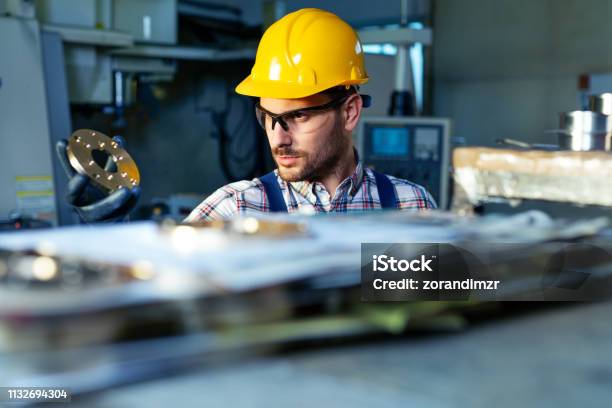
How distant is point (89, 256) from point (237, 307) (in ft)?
0.33

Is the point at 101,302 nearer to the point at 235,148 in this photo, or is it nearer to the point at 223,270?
the point at 223,270

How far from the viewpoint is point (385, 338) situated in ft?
1.34

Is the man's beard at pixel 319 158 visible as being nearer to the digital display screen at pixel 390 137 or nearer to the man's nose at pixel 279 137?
the man's nose at pixel 279 137

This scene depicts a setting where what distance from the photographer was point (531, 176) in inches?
28.5

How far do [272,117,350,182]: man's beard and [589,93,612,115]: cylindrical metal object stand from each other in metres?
0.46

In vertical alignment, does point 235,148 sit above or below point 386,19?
below

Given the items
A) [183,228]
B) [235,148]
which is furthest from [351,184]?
[235,148]

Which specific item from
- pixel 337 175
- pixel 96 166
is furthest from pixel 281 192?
pixel 96 166

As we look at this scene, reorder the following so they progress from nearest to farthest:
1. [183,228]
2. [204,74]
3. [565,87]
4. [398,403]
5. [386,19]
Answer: [398,403]
[183,228]
[565,87]
[386,19]
[204,74]

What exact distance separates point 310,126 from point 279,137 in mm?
73

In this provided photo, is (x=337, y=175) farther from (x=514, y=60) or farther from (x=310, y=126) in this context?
(x=514, y=60)

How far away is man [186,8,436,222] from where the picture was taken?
138 cm

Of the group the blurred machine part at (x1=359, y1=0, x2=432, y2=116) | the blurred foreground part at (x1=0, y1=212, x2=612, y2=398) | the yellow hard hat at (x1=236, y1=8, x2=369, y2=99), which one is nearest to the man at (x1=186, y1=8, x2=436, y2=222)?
the yellow hard hat at (x1=236, y1=8, x2=369, y2=99)

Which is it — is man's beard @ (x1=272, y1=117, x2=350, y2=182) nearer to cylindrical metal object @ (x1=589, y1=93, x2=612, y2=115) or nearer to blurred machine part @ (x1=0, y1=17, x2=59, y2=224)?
cylindrical metal object @ (x1=589, y1=93, x2=612, y2=115)
